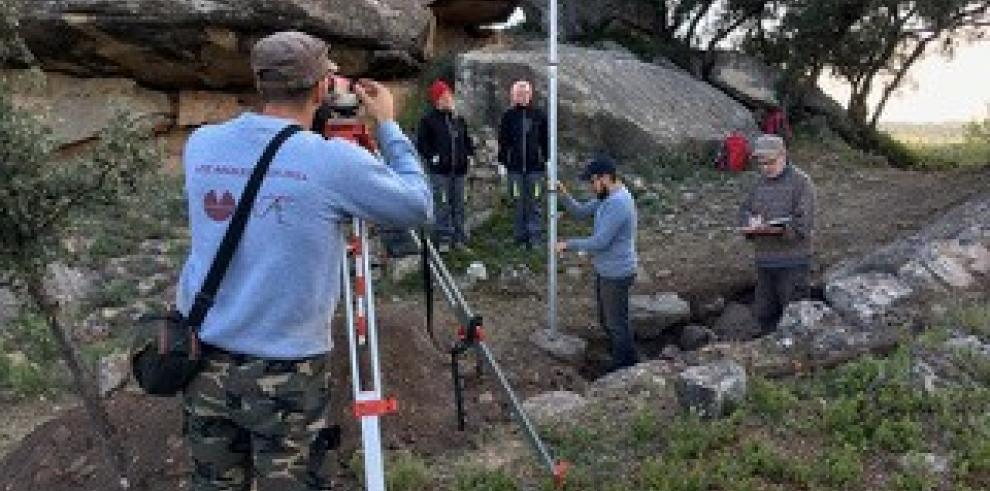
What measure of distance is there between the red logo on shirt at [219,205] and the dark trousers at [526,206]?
921 cm

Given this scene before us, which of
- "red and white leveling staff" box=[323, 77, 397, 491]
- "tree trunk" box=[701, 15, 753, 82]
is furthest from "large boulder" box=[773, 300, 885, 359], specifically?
"tree trunk" box=[701, 15, 753, 82]

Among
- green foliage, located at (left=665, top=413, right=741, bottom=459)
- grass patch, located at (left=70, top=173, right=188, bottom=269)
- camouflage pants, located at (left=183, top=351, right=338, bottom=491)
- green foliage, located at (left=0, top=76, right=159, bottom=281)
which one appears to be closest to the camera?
camouflage pants, located at (left=183, top=351, right=338, bottom=491)

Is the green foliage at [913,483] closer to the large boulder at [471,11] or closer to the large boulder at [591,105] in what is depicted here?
the large boulder at [591,105]

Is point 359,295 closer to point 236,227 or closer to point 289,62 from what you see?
point 236,227

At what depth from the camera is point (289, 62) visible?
3.37 meters

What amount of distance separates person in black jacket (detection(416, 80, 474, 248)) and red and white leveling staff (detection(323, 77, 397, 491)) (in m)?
8.18

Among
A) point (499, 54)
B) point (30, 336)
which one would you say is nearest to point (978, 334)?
point (30, 336)

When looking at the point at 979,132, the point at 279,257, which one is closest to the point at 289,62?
the point at 279,257

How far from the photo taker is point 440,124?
40.5 ft

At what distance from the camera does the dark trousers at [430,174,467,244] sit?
12.5 m

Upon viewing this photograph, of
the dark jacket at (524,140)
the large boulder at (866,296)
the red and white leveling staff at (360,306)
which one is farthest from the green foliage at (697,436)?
the dark jacket at (524,140)

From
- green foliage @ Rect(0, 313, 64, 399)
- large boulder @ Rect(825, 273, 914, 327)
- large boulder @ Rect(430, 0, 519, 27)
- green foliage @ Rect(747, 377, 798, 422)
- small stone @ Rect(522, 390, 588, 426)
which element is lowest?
green foliage @ Rect(0, 313, 64, 399)

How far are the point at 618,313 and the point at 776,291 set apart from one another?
1.28 metres

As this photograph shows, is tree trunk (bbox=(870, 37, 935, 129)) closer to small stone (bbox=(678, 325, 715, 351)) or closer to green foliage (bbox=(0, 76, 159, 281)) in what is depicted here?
small stone (bbox=(678, 325, 715, 351))
